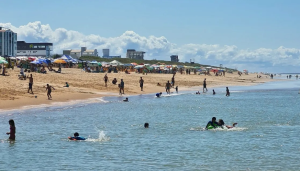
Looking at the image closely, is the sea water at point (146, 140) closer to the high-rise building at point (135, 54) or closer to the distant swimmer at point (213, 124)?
the distant swimmer at point (213, 124)

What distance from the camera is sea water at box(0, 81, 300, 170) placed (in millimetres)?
17922

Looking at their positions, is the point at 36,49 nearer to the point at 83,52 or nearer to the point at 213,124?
the point at 83,52

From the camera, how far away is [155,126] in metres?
28.7

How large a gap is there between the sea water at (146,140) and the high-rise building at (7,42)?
8536 centimetres

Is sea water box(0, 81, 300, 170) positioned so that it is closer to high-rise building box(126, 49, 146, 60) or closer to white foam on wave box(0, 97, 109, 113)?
white foam on wave box(0, 97, 109, 113)

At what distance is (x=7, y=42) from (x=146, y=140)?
103 m

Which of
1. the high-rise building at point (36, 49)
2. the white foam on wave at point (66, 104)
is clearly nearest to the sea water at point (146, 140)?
the white foam on wave at point (66, 104)

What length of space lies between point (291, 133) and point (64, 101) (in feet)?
67.0

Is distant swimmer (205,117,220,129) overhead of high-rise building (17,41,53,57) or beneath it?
beneath

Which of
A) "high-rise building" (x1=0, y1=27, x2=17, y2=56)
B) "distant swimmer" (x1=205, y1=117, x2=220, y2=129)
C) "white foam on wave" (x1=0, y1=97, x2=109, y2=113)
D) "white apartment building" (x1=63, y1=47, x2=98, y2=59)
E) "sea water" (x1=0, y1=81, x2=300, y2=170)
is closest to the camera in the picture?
"sea water" (x1=0, y1=81, x2=300, y2=170)

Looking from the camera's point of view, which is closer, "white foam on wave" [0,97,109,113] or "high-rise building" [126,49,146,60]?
"white foam on wave" [0,97,109,113]

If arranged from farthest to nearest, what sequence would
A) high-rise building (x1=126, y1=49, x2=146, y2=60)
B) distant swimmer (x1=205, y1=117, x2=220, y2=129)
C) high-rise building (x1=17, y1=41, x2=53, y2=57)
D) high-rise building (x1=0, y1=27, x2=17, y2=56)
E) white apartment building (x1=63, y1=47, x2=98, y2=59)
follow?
high-rise building (x1=126, y1=49, x2=146, y2=60) → white apartment building (x1=63, y1=47, x2=98, y2=59) → high-rise building (x1=17, y1=41, x2=53, y2=57) → high-rise building (x1=0, y1=27, x2=17, y2=56) → distant swimmer (x1=205, y1=117, x2=220, y2=129)

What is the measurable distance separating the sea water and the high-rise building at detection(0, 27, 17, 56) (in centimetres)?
8536

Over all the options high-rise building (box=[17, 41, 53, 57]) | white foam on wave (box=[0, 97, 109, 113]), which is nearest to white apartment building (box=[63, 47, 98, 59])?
high-rise building (box=[17, 41, 53, 57])
